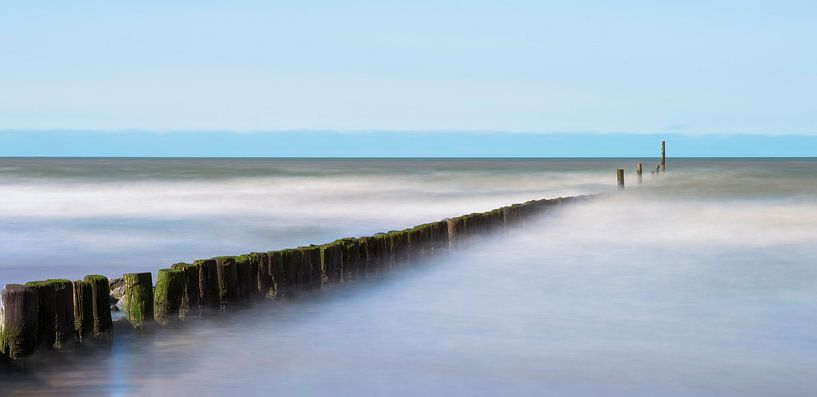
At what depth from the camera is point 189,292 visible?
796cm

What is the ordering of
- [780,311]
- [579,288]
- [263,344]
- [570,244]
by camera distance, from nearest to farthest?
[263,344], [780,311], [579,288], [570,244]

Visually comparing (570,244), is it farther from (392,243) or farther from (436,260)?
(392,243)

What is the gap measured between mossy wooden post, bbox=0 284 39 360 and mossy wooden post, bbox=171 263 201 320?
1601 mm

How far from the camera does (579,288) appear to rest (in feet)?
36.4

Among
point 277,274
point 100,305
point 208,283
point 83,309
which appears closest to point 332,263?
point 277,274

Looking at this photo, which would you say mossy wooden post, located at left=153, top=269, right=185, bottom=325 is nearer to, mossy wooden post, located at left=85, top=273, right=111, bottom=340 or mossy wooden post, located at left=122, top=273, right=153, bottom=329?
A: mossy wooden post, located at left=122, top=273, right=153, bottom=329

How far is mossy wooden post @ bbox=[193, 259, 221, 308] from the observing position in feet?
26.5

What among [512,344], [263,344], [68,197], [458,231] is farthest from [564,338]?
[68,197]

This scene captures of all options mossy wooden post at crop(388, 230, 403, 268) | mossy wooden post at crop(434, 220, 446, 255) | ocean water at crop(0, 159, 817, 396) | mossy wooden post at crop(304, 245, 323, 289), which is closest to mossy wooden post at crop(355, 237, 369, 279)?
ocean water at crop(0, 159, 817, 396)

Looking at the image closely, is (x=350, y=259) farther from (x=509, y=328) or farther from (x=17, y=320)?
(x=17, y=320)

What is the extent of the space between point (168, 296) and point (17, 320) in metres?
1.56

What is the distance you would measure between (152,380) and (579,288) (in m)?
5.80

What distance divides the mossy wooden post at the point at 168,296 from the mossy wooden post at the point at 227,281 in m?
0.47

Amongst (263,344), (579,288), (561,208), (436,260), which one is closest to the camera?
(263,344)
